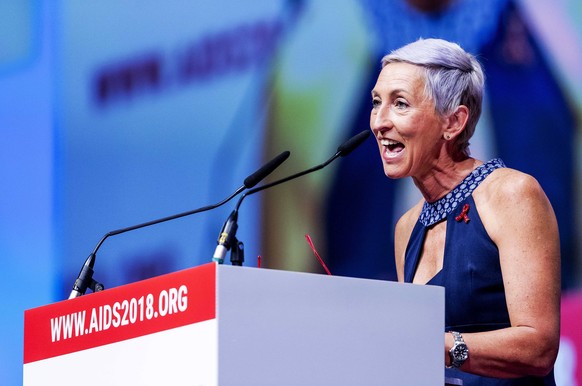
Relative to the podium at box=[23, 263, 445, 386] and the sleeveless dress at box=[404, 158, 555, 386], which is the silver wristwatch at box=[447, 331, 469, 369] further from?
the sleeveless dress at box=[404, 158, 555, 386]

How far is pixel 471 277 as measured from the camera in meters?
2.78

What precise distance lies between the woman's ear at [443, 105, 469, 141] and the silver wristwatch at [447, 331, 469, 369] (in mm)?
708

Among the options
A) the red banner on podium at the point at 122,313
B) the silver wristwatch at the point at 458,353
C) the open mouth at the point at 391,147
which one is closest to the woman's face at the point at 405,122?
the open mouth at the point at 391,147

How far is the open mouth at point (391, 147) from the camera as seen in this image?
2957mm

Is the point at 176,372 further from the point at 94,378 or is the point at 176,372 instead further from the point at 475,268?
the point at 475,268

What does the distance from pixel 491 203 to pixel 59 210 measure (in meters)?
1.85

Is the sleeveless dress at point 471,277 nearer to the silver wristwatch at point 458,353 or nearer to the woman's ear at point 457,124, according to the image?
the woman's ear at point 457,124

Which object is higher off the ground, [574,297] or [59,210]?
[59,210]

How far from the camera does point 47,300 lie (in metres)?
4.04

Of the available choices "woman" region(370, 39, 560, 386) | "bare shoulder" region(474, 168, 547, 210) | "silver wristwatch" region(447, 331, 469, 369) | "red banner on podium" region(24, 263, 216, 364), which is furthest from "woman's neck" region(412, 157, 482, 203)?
"red banner on podium" region(24, 263, 216, 364)

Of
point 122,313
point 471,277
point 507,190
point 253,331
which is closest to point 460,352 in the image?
point 471,277

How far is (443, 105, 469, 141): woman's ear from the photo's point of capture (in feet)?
9.74

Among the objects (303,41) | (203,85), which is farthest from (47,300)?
(303,41)

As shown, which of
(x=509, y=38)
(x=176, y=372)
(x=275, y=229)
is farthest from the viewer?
(x=275, y=229)
